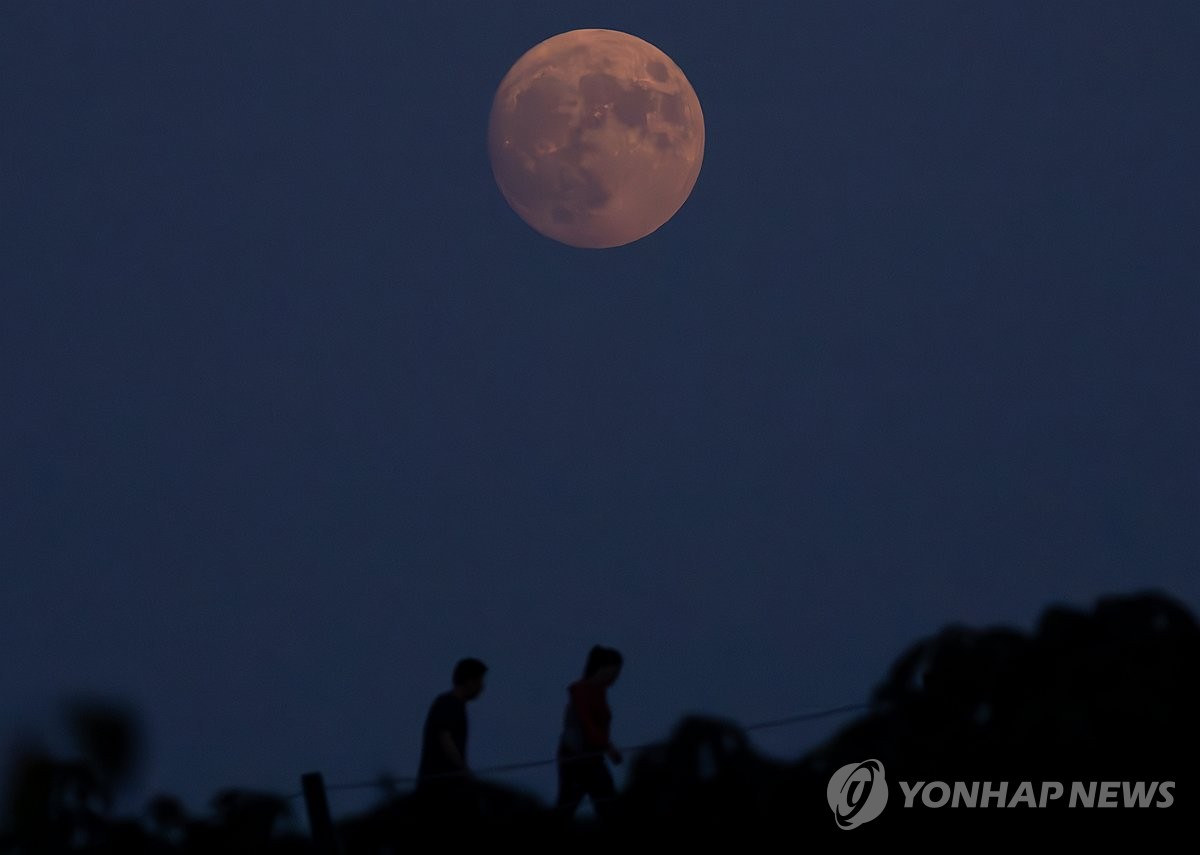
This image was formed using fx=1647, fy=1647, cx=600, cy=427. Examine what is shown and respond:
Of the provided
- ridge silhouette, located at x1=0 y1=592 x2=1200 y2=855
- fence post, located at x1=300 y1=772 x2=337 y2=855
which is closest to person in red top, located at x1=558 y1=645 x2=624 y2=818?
fence post, located at x1=300 y1=772 x2=337 y2=855

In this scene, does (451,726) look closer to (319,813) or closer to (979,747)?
(319,813)

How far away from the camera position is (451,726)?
8.94 metres

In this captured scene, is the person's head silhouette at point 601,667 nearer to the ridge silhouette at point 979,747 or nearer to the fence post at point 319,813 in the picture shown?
the fence post at point 319,813

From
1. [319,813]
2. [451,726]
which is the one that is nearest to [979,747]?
[319,813]

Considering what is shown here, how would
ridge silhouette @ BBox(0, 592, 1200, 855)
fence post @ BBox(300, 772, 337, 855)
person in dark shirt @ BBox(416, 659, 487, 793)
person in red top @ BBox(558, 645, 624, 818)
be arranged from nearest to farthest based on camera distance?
ridge silhouette @ BBox(0, 592, 1200, 855)
fence post @ BBox(300, 772, 337, 855)
person in dark shirt @ BBox(416, 659, 487, 793)
person in red top @ BBox(558, 645, 624, 818)

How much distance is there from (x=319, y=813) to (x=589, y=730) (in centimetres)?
266

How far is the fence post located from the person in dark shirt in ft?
4.54

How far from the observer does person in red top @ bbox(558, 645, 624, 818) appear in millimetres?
9453

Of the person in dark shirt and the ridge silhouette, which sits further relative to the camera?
the person in dark shirt

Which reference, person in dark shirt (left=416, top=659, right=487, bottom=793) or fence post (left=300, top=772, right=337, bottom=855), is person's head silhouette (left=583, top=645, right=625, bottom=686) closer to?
person in dark shirt (left=416, top=659, right=487, bottom=793)

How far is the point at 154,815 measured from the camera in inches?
241

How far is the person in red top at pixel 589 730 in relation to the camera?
945 cm

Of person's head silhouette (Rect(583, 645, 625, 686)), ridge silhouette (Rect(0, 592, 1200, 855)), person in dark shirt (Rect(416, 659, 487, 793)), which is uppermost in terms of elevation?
person's head silhouette (Rect(583, 645, 625, 686))

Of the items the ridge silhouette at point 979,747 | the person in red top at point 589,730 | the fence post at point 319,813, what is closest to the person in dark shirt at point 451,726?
the person in red top at point 589,730
